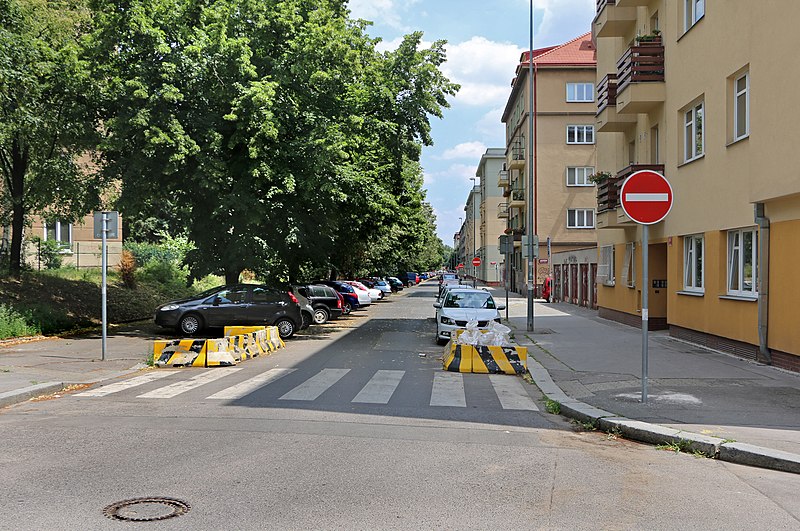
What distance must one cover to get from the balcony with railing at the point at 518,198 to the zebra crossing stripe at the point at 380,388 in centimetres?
4095

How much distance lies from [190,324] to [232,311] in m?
1.22

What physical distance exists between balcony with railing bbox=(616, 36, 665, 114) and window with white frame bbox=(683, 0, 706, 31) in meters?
1.79

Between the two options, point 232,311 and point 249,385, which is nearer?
point 249,385

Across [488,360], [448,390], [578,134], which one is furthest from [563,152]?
[448,390]

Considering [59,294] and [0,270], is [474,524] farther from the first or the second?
[0,270]

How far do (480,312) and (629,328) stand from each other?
611 cm

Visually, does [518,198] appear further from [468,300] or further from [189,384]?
[189,384]

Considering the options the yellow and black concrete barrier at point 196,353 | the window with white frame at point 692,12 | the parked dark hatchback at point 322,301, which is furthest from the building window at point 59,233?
the window with white frame at point 692,12

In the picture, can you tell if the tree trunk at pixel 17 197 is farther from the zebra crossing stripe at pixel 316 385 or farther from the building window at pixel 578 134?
the building window at pixel 578 134

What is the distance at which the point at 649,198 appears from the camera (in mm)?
9102

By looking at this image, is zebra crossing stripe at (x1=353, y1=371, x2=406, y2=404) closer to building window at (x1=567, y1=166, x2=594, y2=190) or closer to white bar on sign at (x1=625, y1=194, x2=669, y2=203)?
white bar on sign at (x1=625, y1=194, x2=669, y2=203)

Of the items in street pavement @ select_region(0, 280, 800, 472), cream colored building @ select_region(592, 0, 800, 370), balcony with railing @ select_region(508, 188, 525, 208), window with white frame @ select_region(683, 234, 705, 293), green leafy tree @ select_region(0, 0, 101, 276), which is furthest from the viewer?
balcony with railing @ select_region(508, 188, 525, 208)

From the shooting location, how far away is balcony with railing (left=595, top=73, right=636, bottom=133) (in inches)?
891

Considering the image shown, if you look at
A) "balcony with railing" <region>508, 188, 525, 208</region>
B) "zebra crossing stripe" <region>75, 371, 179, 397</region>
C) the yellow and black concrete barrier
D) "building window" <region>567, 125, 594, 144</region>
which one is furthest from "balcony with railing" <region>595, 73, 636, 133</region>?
"balcony with railing" <region>508, 188, 525, 208</region>
